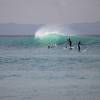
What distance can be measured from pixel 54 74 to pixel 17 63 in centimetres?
168

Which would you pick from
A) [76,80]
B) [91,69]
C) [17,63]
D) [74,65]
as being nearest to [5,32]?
[17,63]

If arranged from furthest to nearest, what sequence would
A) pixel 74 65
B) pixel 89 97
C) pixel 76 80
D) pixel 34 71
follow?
1. pixel 74 65
2. pixel 34 71
3. pixel 76 80
4. pixel 89 97

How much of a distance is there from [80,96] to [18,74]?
193cm

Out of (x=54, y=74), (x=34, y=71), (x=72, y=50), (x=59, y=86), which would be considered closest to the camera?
(x=59, y=86)

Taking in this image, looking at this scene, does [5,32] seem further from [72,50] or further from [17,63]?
[72,50]

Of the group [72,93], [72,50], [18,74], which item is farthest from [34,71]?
[72,50]

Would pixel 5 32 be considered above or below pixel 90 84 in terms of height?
above

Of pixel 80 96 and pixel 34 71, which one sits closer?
pixel 80 96

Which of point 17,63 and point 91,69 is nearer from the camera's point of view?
point 91,69

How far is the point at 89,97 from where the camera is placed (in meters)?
5.48

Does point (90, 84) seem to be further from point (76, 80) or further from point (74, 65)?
point (74, 65)

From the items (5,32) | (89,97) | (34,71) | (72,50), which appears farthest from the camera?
(72,50)

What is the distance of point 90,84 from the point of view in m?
6.25

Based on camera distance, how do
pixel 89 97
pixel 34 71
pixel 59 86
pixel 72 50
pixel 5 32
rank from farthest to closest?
1. pixel 72 50
2. pixel 5 32
3. pixel 34 71
4. pixel 59 86
5. pixel 89 97
